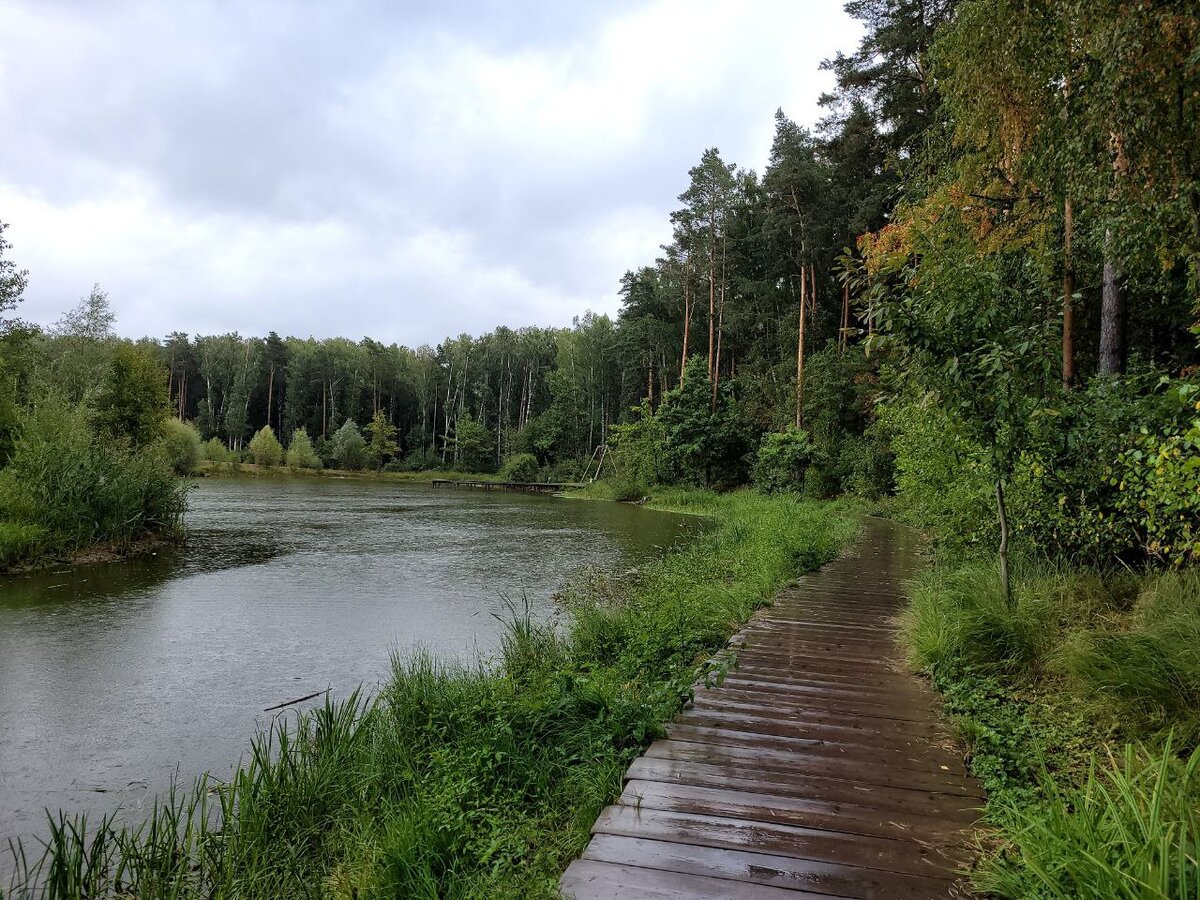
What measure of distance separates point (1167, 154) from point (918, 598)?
137 inches

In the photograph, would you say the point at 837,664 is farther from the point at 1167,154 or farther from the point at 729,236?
the point at 729,236

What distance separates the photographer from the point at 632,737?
3518 millimetres

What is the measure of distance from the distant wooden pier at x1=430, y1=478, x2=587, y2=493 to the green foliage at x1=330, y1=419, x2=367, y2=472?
359 inches

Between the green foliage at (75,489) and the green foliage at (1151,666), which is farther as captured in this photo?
the green foliage at (75,489)

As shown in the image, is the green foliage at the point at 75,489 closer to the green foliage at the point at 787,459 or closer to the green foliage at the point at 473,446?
the green foliage at the point at 787,459

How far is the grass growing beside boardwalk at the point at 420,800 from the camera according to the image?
8.75 feet

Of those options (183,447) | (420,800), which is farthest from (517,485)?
(420,800)

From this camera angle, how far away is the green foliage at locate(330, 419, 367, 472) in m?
52.7

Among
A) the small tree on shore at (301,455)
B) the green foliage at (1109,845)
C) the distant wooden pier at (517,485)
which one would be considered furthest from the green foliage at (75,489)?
the small tree on shore at (301,455)

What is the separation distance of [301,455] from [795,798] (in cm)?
5530

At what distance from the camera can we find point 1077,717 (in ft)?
10.7

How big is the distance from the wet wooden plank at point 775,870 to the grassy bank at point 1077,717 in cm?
24

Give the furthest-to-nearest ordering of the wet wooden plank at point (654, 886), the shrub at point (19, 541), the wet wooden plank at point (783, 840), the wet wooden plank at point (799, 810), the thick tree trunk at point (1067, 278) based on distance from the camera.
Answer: the shrub at point (19, 541)
the thick tree trunk at point (1067, 278)
the wet wooden plank at point (799, 810)
the wet wooden plank at point (783, 840)
the wet wooden plank at point (654, 886)

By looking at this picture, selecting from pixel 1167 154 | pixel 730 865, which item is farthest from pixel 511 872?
pixel 1167 154
